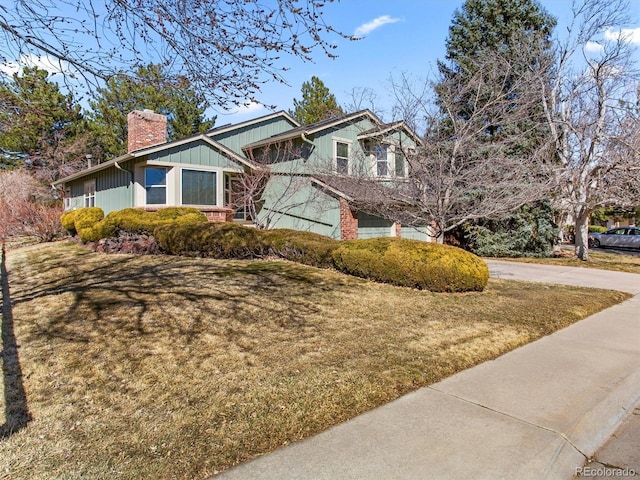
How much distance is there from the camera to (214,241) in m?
10.9

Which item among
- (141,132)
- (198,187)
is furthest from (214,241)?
(141,132)

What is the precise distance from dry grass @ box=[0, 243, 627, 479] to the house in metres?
6.61

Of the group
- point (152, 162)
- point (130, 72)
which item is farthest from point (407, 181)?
point (152, 162)

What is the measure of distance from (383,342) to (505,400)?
171cm

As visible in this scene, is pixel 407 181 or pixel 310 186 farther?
pixel 310 186

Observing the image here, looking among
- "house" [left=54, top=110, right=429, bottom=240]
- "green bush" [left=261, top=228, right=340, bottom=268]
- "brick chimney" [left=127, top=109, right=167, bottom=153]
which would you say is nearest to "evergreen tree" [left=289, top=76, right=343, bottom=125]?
"house" [left=54, top=110, right=429, bottom=240]

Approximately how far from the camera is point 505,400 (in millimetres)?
3541

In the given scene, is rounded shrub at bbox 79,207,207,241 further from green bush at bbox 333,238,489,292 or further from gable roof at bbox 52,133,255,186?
green bush at bbox 333,238,489,292

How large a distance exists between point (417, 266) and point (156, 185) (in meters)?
11.1

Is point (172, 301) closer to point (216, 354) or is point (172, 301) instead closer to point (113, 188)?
point (216, 354)

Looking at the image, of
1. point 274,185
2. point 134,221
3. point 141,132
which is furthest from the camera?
point 274,185

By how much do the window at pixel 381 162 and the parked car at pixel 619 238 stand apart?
18.9 m

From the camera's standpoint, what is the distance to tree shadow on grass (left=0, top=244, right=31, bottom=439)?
2.98m

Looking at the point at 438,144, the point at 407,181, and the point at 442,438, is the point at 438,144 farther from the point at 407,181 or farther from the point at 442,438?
the point at 442,438
